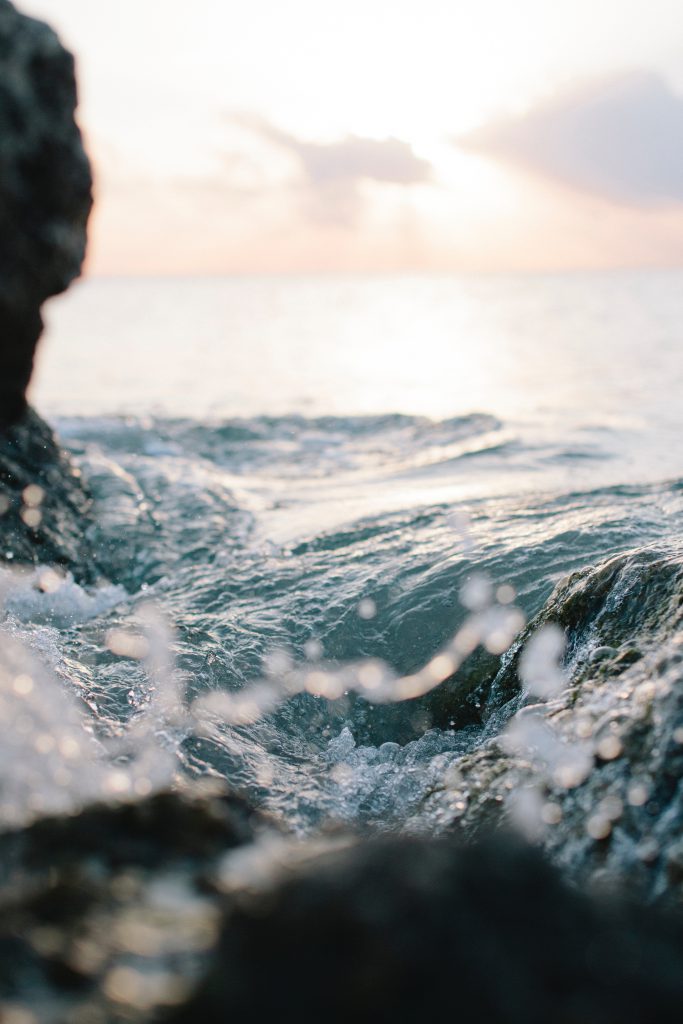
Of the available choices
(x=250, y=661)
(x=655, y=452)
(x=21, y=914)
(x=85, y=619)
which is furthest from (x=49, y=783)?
(x=655, y=452)

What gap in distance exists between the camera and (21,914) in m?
1.71

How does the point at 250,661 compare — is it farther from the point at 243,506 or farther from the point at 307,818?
the point at 243,506

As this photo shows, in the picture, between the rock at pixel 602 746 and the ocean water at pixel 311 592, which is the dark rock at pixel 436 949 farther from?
the ocean water at pixel 311 592

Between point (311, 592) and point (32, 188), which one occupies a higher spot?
point (32, 188)

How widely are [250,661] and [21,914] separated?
3.42 m

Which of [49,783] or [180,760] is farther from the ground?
[49,783]

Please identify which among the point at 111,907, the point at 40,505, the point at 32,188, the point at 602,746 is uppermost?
the point at 32,188

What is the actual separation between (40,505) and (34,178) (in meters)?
4.48

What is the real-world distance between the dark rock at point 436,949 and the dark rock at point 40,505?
15.7ft

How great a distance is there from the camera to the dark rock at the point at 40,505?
20.2 feet

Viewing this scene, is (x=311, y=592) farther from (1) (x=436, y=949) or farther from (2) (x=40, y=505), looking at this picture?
(1) (x=436, y=949)

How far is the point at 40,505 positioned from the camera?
22.1ft

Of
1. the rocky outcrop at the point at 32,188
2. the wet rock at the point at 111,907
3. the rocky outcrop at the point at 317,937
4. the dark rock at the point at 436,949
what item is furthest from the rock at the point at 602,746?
the rocky outcrop at the point at 32,188

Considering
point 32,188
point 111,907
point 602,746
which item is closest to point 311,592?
point 602,746
